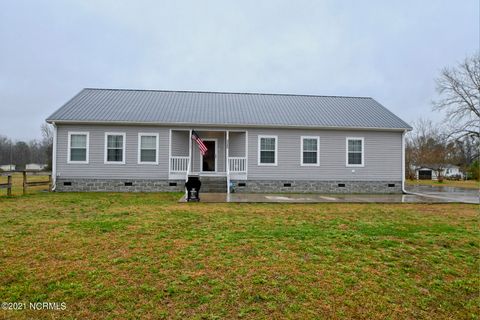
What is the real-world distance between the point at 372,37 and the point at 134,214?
30.3 meters

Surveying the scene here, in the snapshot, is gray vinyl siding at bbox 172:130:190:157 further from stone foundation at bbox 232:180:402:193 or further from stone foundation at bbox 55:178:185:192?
stone foundation at bbox 232:180:402:193

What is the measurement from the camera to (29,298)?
2922mm

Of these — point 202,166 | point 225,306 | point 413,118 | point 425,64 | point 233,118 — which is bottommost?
point 225,306

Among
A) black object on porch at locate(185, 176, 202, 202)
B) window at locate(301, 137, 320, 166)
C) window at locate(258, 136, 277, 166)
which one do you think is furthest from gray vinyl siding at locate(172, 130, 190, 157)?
window at locate(301, 137, 320, 166)

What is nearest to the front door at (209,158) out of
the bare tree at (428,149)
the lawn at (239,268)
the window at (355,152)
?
the window at (355,152)

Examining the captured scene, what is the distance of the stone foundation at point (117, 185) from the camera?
14.2 meters

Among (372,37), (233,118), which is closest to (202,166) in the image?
(233,118)

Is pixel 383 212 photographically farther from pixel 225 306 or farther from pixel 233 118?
pixel 233 118

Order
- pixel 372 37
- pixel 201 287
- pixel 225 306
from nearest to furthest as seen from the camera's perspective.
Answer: pixel 225 306
pixel 201 287
pixel 372 37

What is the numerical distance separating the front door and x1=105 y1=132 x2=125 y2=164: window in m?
4.36

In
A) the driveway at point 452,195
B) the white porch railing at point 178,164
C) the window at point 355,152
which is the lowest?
the driveway at point 452,195

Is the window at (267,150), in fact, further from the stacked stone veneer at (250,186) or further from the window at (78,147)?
the window at (78,147)

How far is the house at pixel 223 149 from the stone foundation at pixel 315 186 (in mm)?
53

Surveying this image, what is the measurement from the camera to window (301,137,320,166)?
15.2 meters
